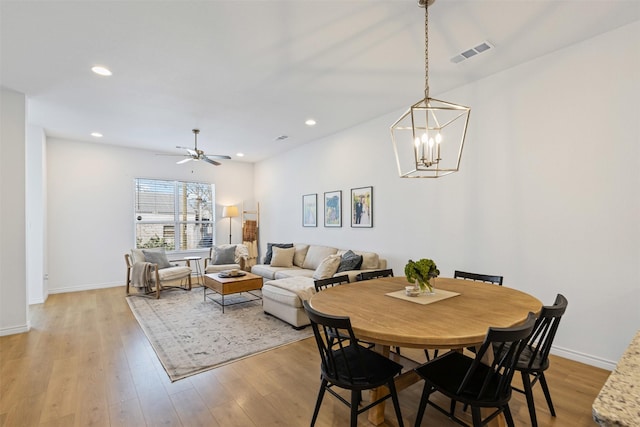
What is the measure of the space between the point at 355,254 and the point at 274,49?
297 cm

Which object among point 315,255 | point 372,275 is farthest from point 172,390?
point 315,255

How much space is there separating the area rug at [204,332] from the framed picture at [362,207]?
2.02 metres

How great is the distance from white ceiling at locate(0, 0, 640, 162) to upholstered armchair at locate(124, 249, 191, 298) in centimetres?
253

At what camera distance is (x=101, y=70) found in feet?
10.7

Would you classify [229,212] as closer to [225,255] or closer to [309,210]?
[225,255]

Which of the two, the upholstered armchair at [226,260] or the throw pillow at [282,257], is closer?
the throw pillow at [282,257]

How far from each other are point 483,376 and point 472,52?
2859mm

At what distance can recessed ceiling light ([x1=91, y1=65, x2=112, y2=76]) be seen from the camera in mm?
3219

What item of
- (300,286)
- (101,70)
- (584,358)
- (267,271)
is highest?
(101,70)

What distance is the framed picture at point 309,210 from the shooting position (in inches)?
243

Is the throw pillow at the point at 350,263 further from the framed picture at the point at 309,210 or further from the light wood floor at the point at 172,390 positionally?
the framed picture at the point at 309,210

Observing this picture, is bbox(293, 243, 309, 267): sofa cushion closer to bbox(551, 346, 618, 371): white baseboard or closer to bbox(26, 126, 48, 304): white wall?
bbox(551, 346, 618, 371): white baseboard

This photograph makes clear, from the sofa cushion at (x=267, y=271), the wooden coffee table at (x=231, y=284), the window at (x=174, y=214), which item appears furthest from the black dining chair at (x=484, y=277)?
the window at (x=174, y=214)

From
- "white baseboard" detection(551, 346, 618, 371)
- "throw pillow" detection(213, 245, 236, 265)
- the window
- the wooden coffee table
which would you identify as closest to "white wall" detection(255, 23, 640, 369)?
"white baseboard" detection(551, 346, 618, 371)
